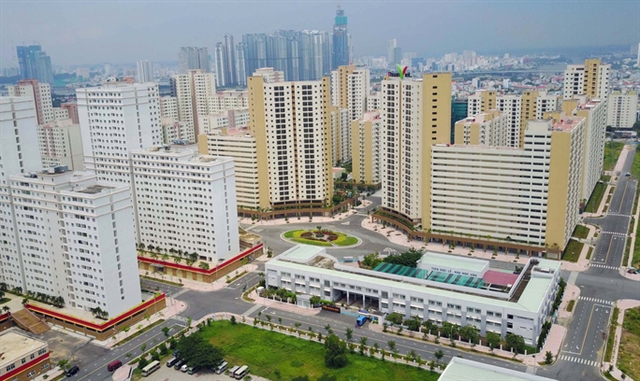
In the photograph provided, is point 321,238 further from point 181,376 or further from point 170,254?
point 181,376

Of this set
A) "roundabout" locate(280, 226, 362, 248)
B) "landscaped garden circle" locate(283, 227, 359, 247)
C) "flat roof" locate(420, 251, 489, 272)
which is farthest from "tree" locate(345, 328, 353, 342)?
"landscaped garden circle" locate(283, 227, 359, 247)

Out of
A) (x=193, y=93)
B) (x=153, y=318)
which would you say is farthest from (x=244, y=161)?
(x=193, y=93)

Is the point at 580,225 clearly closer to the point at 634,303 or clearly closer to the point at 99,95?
the point at 634,303

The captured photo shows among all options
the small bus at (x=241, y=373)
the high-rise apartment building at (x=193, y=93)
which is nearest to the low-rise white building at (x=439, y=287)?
the small bus at (x=241, y=373)

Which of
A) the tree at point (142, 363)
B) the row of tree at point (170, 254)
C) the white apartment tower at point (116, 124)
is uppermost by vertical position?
the white apartment tower at point (116, 124)

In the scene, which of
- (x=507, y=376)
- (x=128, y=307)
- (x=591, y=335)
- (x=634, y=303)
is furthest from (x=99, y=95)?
(x=634, y=303)

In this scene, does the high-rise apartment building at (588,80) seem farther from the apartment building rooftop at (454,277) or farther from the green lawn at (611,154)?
the apartment building rooftop at (454,277)
